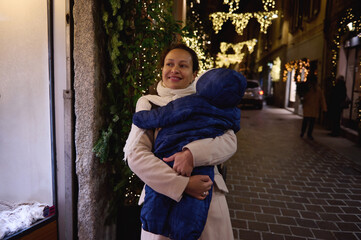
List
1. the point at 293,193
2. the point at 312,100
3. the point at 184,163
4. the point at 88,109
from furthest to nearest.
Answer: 1. the point at 312,100
2. the point at 293,193
3. the point at 88,109
4. the point at 184,163

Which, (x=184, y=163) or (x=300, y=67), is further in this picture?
(x=300, y=67)

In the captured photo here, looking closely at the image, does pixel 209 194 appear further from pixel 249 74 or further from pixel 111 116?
pixel 249 74

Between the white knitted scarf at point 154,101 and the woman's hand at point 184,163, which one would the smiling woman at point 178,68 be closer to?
the white knitted scarf at point 154,101

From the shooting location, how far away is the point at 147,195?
1506 mm

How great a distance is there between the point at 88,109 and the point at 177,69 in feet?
3.63

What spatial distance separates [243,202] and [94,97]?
2.94 m

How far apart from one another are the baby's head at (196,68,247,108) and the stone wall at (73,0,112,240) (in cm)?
126

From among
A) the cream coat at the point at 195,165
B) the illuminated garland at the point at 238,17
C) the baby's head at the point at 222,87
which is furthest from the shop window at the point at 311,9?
the cream coat at the point at 195,165

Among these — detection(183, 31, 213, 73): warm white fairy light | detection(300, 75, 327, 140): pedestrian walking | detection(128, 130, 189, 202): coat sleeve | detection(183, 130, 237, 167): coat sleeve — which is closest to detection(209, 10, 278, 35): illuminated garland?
detection(183, 31, 213, 73): warm white fairy light

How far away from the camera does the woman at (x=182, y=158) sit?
4.58 feet

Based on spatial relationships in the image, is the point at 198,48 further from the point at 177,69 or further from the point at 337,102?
the point at 177,69

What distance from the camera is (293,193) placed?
4.50m

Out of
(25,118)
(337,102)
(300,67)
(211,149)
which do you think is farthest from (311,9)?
(211,149)

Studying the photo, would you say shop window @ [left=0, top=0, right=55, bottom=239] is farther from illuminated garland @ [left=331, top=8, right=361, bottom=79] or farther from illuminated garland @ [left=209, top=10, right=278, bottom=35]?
illuminated garland @ [left=209, top=10, right=278, bottom=35]
